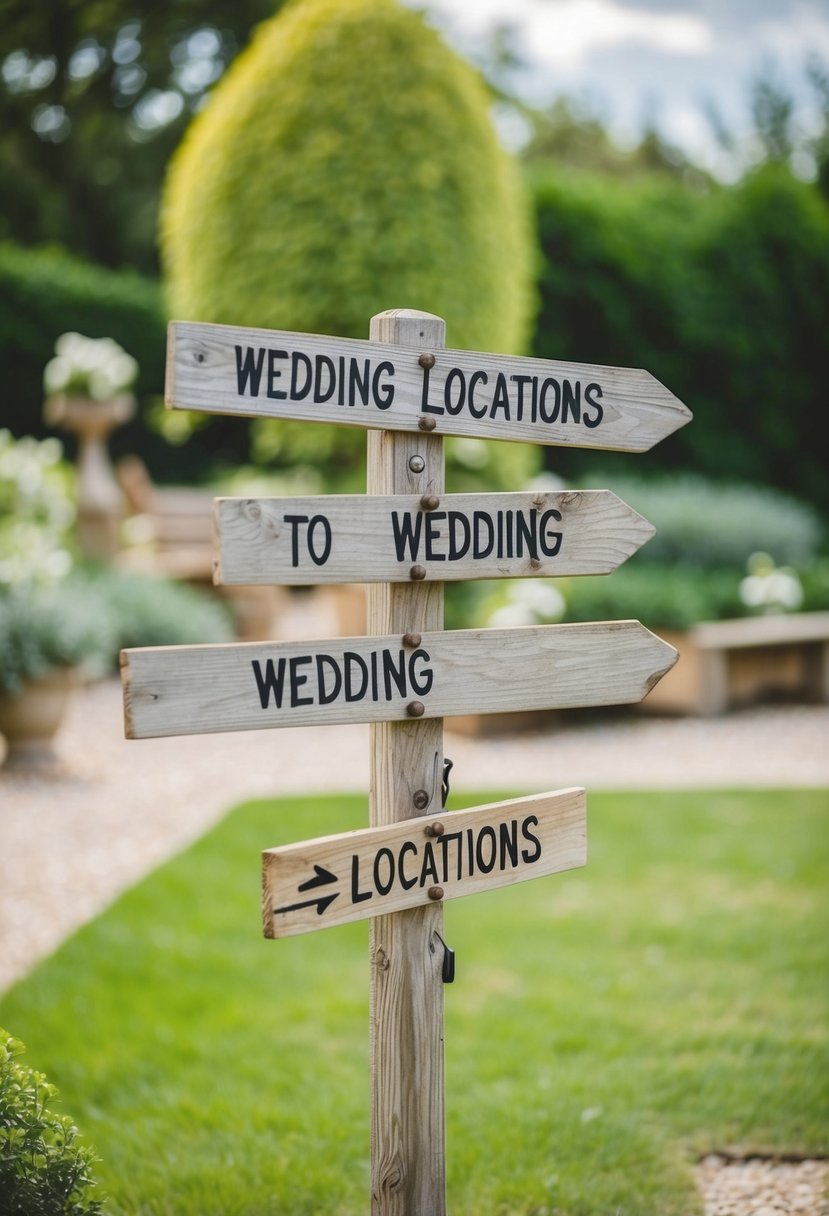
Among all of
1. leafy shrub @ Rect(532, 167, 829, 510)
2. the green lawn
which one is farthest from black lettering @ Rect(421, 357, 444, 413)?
leafy shrub @ Rect(532, 167, 829, 510)

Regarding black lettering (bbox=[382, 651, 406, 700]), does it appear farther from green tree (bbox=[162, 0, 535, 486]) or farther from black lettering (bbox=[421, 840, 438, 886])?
green tree (bbox=[162, 0, 535, 486])

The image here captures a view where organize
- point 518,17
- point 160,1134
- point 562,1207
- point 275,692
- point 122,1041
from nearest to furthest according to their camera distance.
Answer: point 275,692, point 562,1207, point 160,1134, point 122,1041, point 518,17

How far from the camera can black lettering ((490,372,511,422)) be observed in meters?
1.86

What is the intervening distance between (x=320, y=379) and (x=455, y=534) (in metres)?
0.34

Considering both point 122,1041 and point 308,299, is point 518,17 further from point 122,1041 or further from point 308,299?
point 122,1041

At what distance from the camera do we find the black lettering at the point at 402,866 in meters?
1.75

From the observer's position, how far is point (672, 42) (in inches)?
813

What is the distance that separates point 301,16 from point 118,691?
17.0 feet

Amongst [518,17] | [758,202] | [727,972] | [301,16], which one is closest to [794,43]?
[518,17]

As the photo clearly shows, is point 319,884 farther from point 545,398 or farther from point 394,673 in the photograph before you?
point 545,398

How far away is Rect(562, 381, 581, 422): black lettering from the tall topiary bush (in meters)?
6.12

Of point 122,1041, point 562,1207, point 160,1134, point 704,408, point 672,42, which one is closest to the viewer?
point 562,1207

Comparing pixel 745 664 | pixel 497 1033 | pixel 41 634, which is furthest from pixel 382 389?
pixel 745 664

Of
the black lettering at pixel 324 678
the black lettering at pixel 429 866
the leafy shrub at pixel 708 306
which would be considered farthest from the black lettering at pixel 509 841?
the leafy shrub at pixel 708 306
